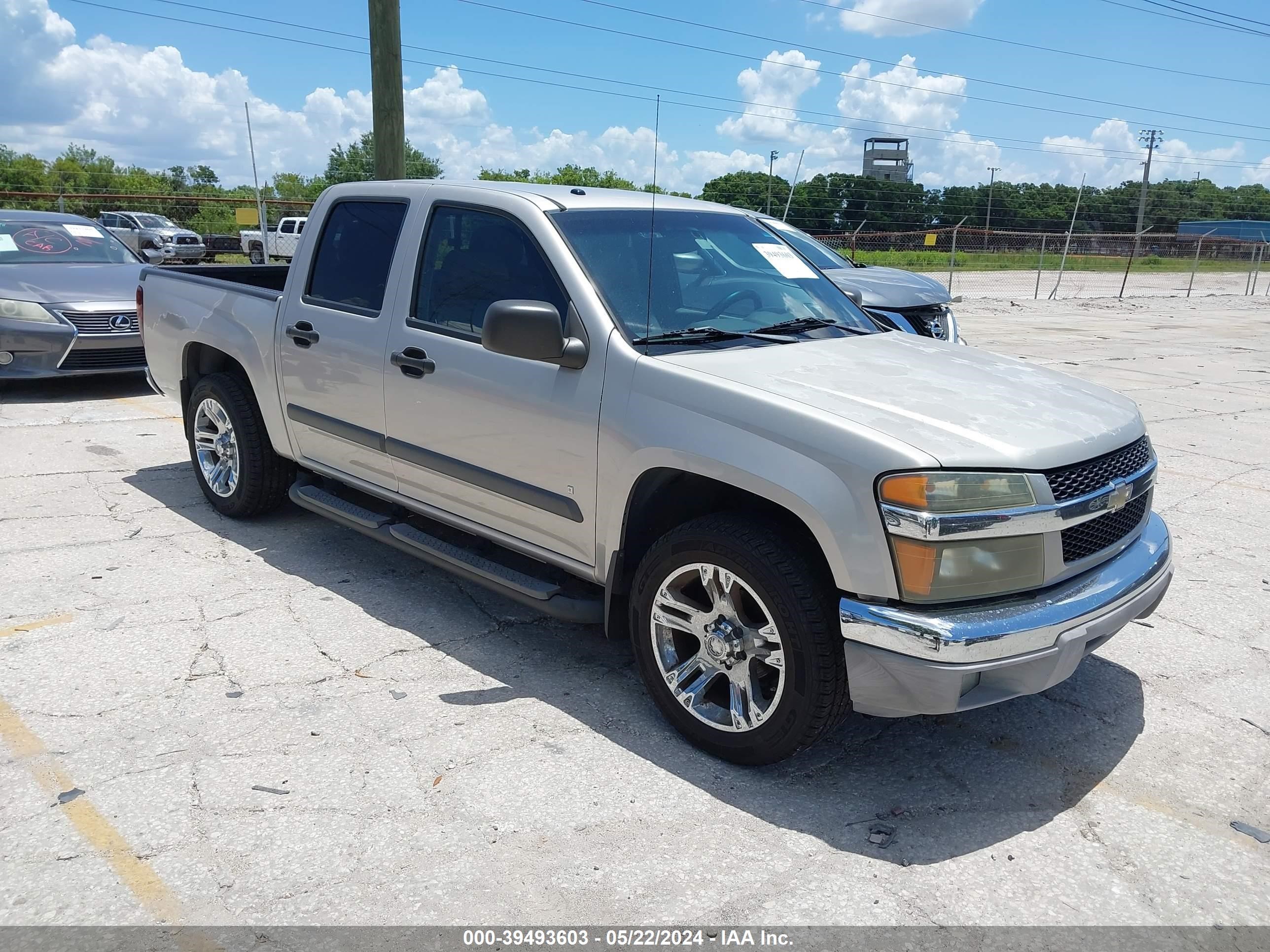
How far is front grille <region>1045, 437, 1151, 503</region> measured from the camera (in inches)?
119

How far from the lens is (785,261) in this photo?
14.5 ft

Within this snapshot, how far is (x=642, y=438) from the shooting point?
3.41m

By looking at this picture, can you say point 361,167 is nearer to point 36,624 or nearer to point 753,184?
point 753,184

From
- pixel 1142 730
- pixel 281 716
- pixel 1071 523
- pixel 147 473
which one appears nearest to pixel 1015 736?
pixel 1142 730

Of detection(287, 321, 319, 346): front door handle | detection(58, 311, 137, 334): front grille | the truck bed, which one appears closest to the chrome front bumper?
detection(287, 321, 319, 346): front door handle

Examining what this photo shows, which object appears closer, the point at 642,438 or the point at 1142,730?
the point at 642,438

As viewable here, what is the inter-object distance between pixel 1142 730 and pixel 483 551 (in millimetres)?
2715

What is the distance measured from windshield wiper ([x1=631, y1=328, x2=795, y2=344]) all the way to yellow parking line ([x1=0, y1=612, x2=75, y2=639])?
2.79 meters

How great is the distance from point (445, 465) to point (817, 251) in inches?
262

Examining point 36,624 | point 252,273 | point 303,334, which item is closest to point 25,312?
point 252,273

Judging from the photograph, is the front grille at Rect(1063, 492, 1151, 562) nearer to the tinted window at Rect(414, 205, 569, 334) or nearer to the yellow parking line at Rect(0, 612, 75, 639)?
the tinted window at Rect(414, 205, 569, 334)

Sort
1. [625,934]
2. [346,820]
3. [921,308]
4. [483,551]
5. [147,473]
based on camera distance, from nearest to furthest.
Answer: [625,934] < [346,820] < [483,551] < [147,473] < [921,308]

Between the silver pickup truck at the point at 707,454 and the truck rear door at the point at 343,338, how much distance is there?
0.02 metres

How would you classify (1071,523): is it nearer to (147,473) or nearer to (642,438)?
(642,438)
